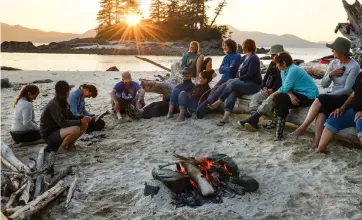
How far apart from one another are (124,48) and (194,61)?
52.9 metres

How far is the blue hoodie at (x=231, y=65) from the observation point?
29.7 ft

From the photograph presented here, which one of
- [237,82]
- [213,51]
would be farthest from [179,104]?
[213,51]

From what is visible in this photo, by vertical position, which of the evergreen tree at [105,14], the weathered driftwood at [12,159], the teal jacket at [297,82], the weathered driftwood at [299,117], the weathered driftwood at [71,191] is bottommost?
the weathered driftwood at [71,191]

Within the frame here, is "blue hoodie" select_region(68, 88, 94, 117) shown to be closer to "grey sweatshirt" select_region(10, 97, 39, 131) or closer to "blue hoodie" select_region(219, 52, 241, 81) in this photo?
"grey sweatshirt" select_region(10, 97, 39, 131)

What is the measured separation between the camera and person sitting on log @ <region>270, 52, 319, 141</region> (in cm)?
692

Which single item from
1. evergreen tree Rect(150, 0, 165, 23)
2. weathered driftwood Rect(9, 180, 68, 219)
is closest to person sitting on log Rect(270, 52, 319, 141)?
weathered driftwood Rect(9, 180, 68, 219)

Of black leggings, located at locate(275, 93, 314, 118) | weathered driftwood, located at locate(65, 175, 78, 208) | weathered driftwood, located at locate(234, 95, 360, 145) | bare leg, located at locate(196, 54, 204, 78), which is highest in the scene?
bare leg, located at locate(196, 54, 204, 78)

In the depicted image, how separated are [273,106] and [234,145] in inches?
49.4

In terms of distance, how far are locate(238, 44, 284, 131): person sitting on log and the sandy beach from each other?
39 centimetres

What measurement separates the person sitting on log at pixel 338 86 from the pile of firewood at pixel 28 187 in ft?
14.8

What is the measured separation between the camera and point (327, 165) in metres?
5.76

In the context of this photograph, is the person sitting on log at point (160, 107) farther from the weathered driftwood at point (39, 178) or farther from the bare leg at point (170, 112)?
the weathered driftwood at point (39, 178)

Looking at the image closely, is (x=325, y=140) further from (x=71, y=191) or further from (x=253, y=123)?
(x=71, y=191)

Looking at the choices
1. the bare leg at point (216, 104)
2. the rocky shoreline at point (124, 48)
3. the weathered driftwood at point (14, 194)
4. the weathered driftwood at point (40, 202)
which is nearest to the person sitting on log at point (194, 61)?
the bare leg at point (216, 104)
